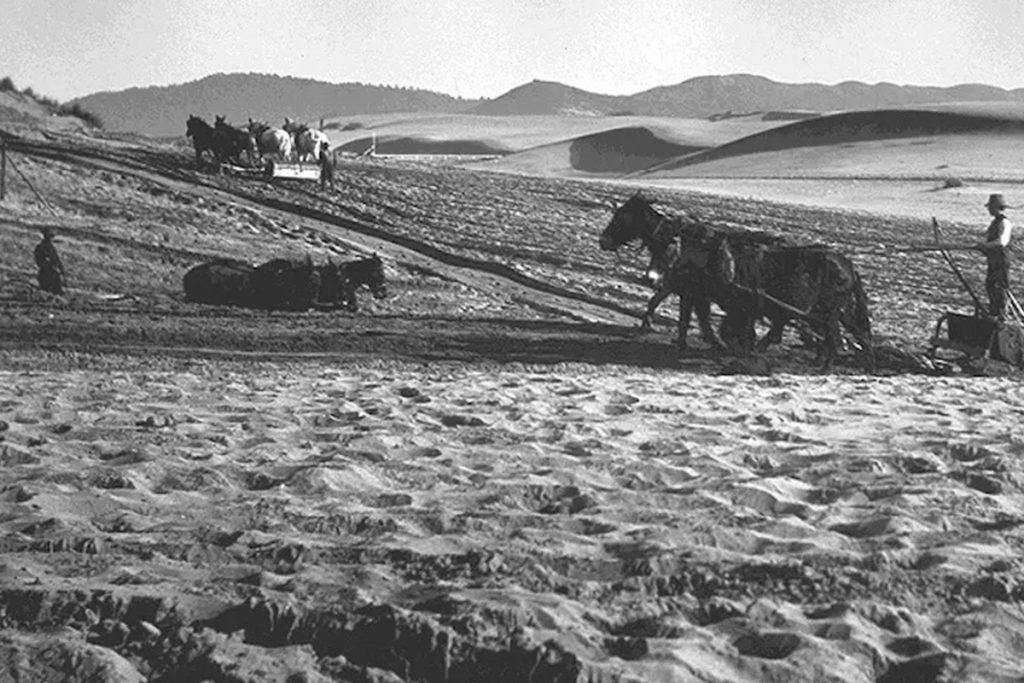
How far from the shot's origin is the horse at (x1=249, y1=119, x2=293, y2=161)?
34.1 meters

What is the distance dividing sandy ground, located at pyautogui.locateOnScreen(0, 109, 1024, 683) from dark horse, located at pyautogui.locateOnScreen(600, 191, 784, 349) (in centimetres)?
290

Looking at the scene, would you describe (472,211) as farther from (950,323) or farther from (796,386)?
(796,386)

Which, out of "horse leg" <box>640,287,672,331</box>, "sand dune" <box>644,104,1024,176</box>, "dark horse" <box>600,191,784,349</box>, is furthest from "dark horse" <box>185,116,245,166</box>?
"sand dune" <box>644,104,1024,176</box>

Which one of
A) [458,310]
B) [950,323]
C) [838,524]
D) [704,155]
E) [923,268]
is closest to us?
[838,524]

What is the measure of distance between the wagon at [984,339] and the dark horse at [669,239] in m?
2.03

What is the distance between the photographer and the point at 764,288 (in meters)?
14.4

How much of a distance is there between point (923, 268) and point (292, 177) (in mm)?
15481

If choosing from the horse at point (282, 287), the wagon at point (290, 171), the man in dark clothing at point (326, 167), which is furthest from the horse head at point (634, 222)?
the wagon at point (290, 171)

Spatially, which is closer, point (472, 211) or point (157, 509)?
point (157, 509)

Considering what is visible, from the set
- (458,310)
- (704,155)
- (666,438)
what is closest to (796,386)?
(666,438)

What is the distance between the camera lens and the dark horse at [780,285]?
1415cm

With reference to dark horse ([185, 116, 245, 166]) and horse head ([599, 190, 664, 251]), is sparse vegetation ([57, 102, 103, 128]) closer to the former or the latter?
dark horse ([185, 116, 245, 166])

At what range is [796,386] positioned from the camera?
1057 centimetres

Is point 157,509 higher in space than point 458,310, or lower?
higher
